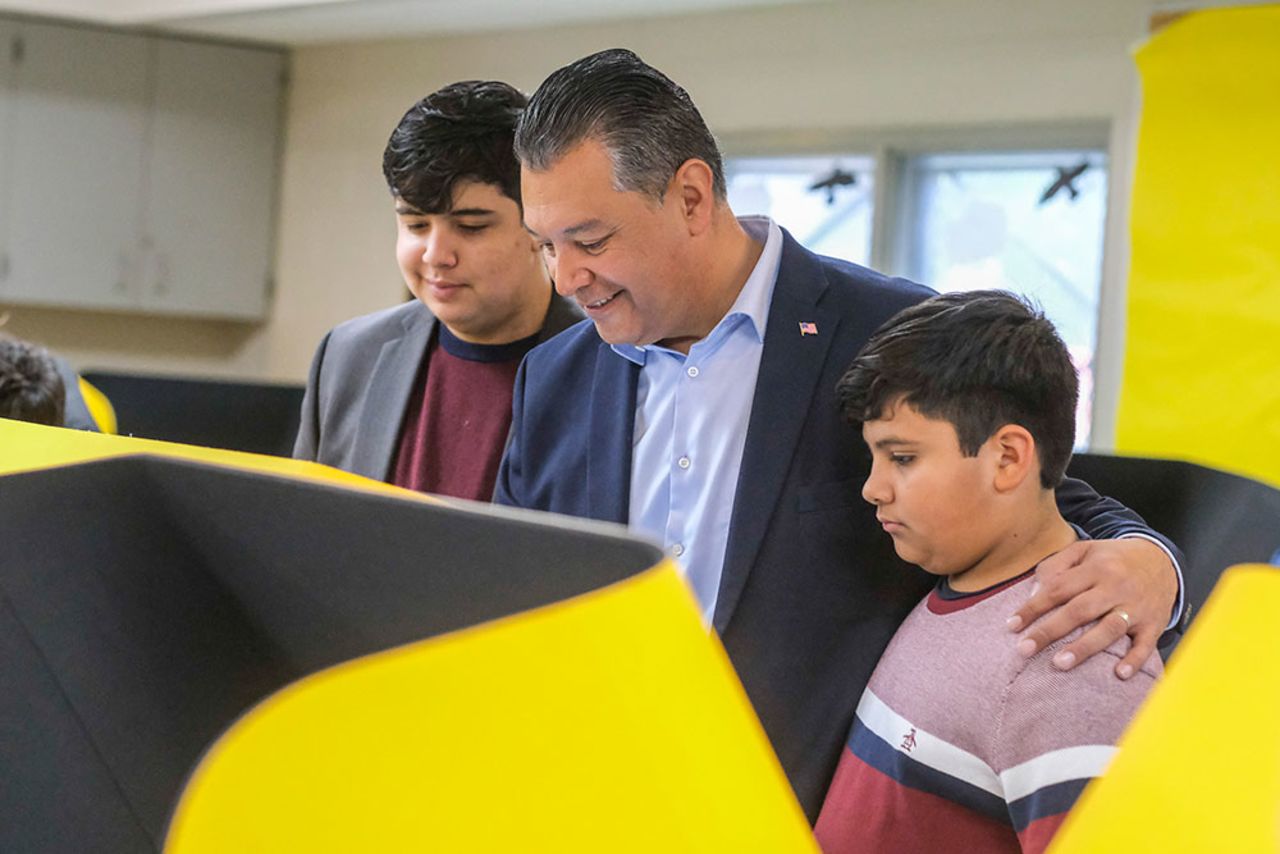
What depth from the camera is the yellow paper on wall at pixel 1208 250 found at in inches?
140

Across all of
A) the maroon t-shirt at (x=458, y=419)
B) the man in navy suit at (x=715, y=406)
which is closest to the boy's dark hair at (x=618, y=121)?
the man in navy suit at (x=715, y=406)

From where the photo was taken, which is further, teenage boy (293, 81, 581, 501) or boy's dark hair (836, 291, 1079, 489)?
teenage boy (293, 81, 581, 501)

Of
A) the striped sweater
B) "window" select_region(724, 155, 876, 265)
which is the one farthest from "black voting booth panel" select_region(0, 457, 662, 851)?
"window" select_region(724, 155, 876, 265)

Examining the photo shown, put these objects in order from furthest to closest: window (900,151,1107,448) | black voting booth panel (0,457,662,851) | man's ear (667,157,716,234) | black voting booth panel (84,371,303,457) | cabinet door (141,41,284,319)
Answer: cabinet door (141,41,284,319)
window (900,151,1107,448)
black voting booth panel (84,371,303,457)
man's ear (667,157,716,234)
black voting booth panel (0,457,662,851)

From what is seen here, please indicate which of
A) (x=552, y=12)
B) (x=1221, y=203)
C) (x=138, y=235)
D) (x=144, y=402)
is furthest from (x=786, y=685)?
(x=138, y=235)

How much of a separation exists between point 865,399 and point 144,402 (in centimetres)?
181

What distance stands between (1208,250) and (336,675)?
11.8ft

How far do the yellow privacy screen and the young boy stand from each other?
56cm

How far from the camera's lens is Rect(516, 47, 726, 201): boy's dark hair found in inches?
51.6

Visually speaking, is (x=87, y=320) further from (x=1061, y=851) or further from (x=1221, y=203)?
(x=1061, y=851)

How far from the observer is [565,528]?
1.66 ft

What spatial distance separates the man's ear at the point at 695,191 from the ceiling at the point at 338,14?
11.2 feet

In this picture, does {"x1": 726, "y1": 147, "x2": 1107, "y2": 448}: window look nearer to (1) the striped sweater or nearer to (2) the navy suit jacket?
(2) the navy suit jacket

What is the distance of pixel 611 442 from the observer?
1382 millimetres
